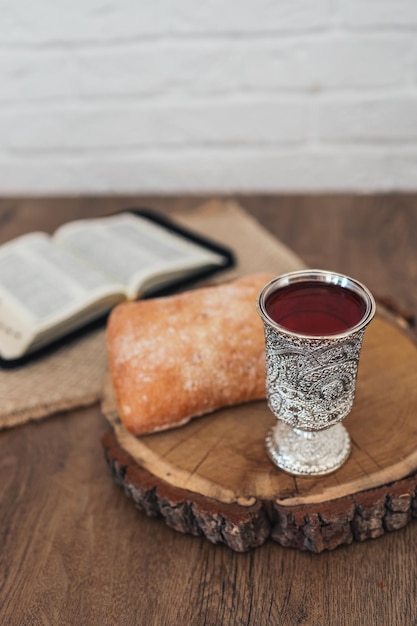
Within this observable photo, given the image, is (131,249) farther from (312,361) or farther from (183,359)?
(312,361)

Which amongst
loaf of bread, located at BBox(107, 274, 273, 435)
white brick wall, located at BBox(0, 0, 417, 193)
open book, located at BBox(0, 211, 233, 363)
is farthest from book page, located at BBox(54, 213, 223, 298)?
white brick wall, located at BBox(0, 0, 417, 193)

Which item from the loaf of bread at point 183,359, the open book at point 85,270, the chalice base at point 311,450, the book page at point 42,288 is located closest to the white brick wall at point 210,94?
the open book at point 85,270

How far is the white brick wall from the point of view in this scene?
1.33m

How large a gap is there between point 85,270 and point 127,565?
0.51 m

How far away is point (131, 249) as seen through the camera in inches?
43.6

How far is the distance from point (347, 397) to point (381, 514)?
120 mm

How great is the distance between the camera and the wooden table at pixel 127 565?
24.2 inches

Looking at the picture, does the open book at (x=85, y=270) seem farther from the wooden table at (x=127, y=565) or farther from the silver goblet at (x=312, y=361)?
the silver goblet at (x=312, y=361)

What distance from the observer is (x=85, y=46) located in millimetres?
1394

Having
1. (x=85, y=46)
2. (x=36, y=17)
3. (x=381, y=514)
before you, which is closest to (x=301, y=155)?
(x=85, y=46)

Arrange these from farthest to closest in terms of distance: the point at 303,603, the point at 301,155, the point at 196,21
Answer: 1. the point at 301,155
2. the point at 196,21
3. the point at 303,603

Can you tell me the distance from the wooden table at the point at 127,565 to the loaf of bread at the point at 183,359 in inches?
4.0

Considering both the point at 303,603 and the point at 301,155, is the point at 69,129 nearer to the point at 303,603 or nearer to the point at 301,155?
the point at 301,155

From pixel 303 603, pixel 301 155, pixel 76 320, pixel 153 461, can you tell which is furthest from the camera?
pixel 301 155
